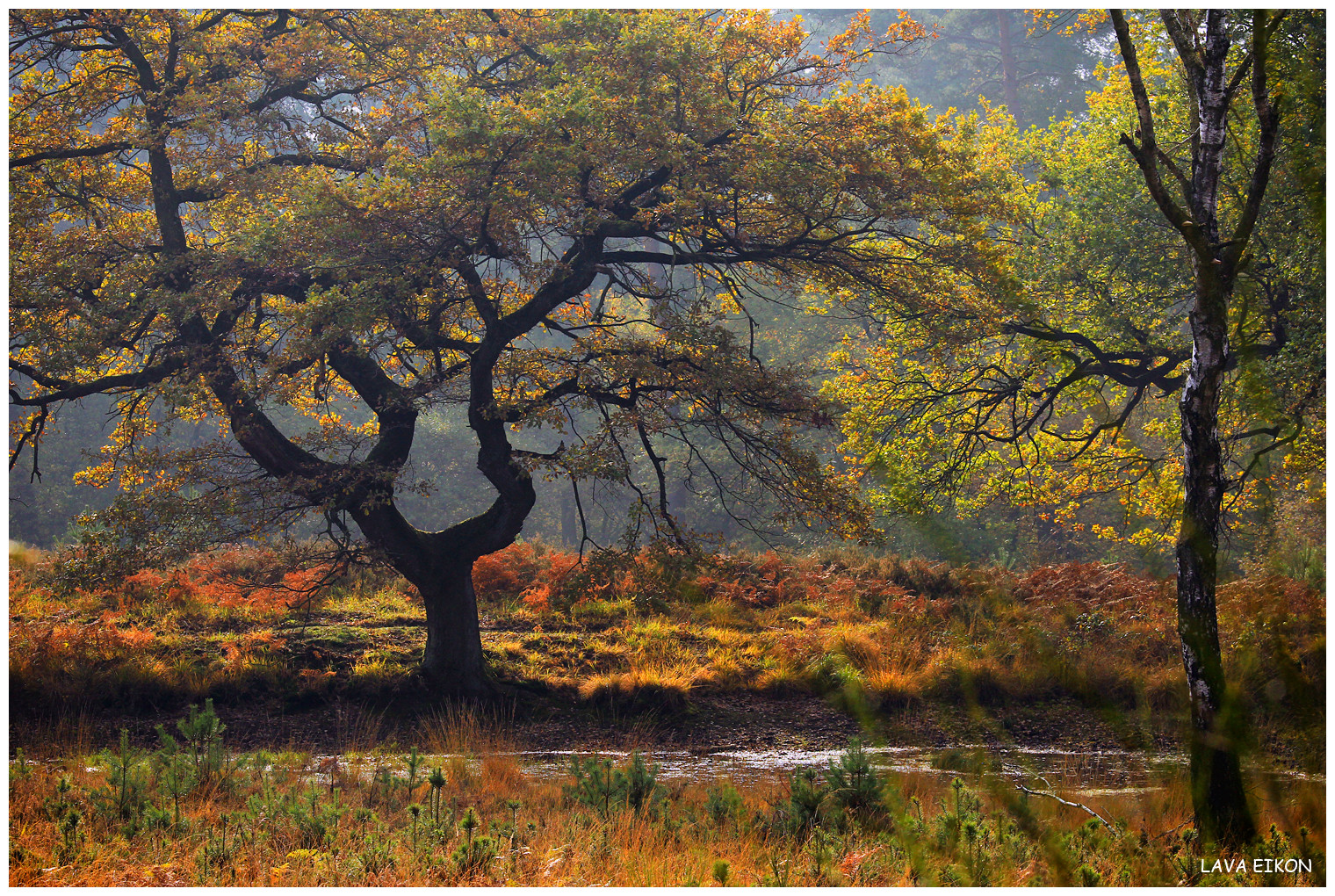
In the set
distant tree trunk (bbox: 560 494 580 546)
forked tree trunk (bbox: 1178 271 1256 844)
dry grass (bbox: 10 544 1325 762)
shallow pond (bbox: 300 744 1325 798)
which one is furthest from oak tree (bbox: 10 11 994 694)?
distant tree trunk (bbox: 560 494 580 546)

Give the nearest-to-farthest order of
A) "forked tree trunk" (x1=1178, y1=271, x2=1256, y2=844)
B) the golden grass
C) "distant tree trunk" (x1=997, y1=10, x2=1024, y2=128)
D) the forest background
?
1. the golden grass
2. "forked tree trunk" (x1=1178, y1=271, x2=1256, y2=844)
3. the forest background
4. "distant tree trunk" (x1=997, y1=10, x2=1024, y2=128)

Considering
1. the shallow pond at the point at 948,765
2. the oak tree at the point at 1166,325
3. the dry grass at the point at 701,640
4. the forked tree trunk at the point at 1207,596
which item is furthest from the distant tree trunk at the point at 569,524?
the forked tree trunk at the point at 1207,596

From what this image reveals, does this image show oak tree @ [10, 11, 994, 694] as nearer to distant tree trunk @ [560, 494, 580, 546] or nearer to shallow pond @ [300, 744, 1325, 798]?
shallow pond @ [300, 744, 1325, 798]

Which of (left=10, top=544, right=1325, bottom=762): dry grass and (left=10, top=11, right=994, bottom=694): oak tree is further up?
(left=10, top=11, right=994, bottom=694): oak tree

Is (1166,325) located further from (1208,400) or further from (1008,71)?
(1008,71)

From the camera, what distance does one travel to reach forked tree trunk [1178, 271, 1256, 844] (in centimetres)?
675

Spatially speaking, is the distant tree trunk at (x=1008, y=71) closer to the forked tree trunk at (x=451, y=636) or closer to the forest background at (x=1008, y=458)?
the forest background at (x=1008, y=458)

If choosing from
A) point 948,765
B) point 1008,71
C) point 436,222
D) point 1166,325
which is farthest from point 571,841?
point 1008,71

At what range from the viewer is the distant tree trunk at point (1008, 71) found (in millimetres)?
34188

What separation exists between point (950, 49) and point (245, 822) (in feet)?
136

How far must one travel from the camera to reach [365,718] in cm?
1202

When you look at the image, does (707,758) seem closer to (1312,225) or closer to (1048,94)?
(1312,225)

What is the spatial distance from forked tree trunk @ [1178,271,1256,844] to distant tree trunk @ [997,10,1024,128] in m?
29.7

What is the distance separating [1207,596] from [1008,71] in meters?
32.4
